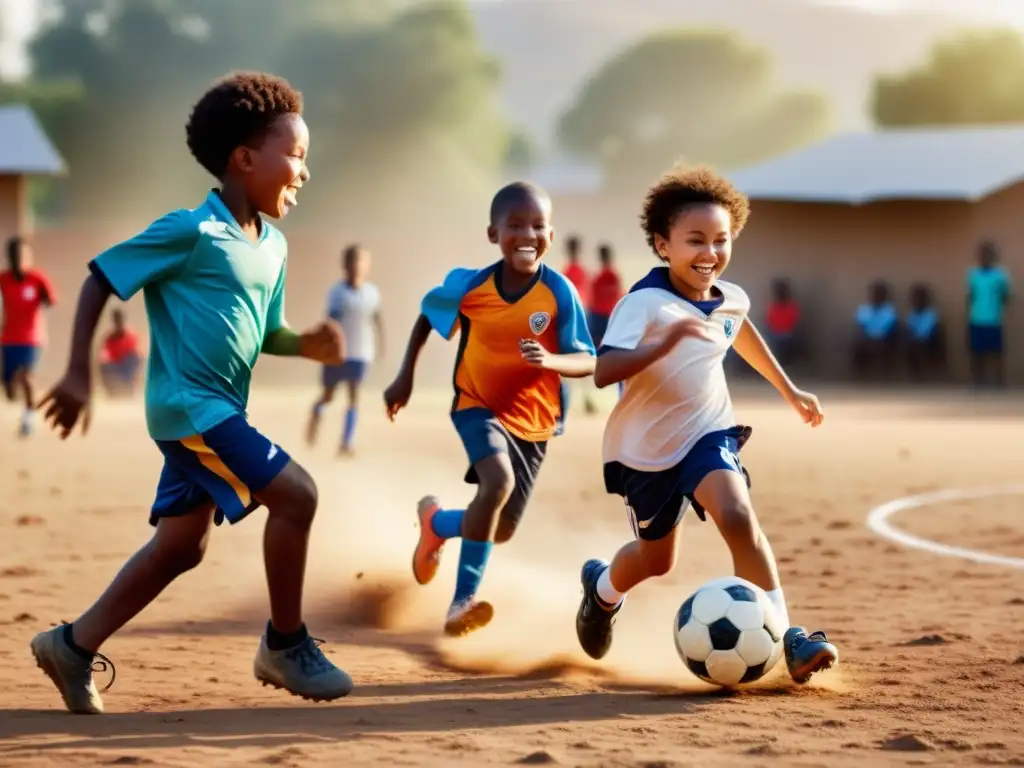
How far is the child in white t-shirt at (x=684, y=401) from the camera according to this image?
18.5ft

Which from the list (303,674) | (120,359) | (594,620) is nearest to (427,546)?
(594,620)

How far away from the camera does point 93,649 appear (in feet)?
17.8

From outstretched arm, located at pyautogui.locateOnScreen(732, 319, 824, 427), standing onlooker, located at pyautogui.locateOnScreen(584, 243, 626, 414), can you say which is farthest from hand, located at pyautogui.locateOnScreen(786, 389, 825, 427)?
standing onlooker, located at pyautogui.locateOnScreen(584, 243, 626, 414)

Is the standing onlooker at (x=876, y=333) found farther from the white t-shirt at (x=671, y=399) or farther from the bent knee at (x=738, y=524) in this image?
the bent knee at (x=738, y=524)

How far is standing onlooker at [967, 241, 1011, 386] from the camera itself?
76.4ft

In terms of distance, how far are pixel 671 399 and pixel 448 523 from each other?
172cm

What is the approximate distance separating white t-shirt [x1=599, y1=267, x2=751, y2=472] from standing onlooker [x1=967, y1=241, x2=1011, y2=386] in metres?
18.2

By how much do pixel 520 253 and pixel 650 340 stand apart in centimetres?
134

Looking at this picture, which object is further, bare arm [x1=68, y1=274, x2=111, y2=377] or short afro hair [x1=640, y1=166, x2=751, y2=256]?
short afro hair [x1=640, y1=166, x2=751, y2=256]

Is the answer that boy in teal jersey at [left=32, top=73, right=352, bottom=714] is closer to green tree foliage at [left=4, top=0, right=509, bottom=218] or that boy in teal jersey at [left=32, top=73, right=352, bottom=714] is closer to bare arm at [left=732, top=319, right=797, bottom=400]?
bare arm at [left=732, top=319, right=797, bottom=400]

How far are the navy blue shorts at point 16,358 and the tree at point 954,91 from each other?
58515 millimetres

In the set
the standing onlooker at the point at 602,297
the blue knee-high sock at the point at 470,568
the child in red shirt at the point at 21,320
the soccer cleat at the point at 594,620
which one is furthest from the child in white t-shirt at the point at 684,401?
the standing onlooker at the point at 602,297

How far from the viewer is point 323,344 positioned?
18.4ft

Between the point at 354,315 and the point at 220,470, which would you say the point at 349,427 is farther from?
the point at 220,470
